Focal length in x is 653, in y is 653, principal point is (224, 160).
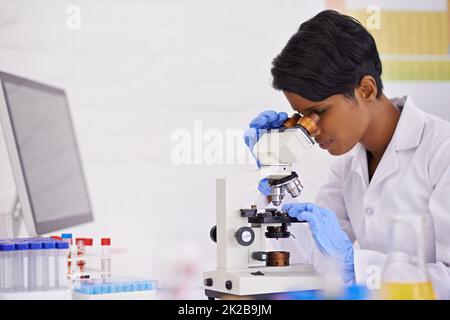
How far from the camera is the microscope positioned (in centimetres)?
154

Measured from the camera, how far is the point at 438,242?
1.73 m

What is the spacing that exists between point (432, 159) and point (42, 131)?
1221 millimetres

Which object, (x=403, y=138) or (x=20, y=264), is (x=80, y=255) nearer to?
(x=20, y=264)

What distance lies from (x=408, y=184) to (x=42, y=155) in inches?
44.2

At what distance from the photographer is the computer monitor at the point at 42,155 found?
1757 millimetres

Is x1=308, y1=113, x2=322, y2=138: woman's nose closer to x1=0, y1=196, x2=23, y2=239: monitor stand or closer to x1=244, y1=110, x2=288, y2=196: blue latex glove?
x1=244, y1=110, x2=288, y2=196: blue latex glove

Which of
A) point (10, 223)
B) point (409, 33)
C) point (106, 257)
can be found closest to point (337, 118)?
point (106, 257)

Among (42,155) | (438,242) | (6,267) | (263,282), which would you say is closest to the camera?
(6,267)

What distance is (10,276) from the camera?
4.27ft

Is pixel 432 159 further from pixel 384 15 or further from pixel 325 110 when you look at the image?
pixel 384 15

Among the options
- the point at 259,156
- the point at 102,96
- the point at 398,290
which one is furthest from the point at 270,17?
the point at 398,290

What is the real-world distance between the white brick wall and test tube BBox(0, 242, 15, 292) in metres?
1.42

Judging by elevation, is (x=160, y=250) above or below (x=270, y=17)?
below

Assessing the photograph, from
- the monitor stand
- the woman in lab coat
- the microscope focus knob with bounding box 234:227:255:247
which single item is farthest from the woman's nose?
the monitor stand
